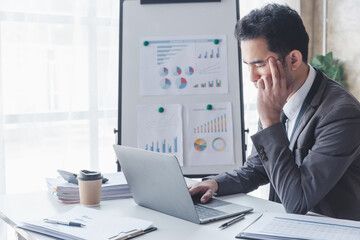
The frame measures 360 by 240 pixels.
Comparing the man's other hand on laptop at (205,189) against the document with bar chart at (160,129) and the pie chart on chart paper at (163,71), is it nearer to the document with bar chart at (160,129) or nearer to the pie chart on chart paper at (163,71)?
the document with bar chart at (160,129)

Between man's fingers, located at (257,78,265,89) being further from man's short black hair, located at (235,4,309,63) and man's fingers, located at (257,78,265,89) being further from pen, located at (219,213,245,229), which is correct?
pen, located at (219,213,245,229)

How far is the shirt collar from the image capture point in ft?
5.40

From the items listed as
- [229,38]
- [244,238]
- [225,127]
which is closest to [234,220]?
[244,238]

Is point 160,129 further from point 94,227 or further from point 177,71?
point 94,227

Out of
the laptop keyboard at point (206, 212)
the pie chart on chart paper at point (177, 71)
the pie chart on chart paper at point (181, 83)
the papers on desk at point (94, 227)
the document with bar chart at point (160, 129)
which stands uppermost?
the pie chart on chart paper at point (177, 71)

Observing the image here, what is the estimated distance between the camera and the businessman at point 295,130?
1384 millimetres

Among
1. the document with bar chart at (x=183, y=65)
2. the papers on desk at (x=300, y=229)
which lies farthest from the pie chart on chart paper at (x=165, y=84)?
the papers on desk at (x=300, y=229)

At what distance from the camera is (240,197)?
1604 mm

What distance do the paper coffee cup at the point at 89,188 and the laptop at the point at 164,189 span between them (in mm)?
104

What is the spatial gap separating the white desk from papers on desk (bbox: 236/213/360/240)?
0.23ft

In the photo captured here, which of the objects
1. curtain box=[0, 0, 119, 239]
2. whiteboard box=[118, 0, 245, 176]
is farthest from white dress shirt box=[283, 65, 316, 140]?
curtain box=[0, 0, 119, 239]

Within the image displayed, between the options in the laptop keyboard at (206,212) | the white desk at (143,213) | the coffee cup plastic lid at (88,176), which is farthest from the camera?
the coffee cup plastic lid at (88,176)

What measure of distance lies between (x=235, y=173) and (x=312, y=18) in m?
2.60

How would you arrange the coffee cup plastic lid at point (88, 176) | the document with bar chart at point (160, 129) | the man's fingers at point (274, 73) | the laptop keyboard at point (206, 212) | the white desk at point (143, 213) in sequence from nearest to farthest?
1. the white desk at point (143, 213)
2. the laptop keyboard at point (206, 212)
3. the coffee cup plastic lid at point (88, 176)
4. the man's fingers at point (274, 73)
5. the document with bar chart at point (160, 129)
